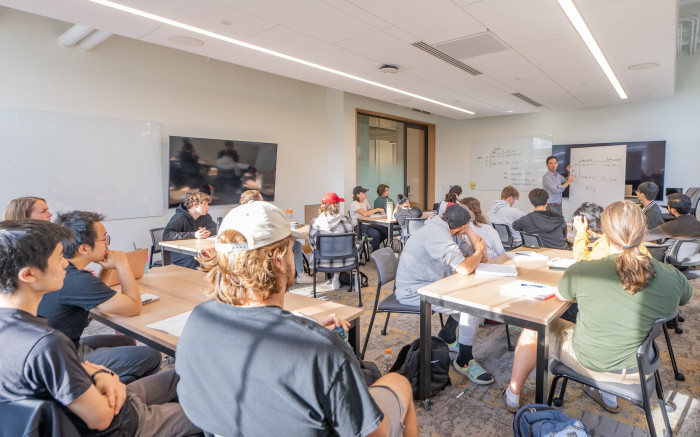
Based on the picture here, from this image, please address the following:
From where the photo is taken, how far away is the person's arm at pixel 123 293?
70.6 inches

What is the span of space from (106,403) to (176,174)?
4.60m

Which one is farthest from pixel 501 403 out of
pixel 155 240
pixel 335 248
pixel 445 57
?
pixel 155 240

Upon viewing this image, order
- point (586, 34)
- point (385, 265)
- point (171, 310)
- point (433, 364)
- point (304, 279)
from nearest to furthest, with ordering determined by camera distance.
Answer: point (171, 310), point (433, 364), point (385, 265), point (586, 34), point (304, 279)

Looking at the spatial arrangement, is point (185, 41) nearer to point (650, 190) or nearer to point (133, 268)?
point (133, 268)

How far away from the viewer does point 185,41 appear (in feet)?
12.7

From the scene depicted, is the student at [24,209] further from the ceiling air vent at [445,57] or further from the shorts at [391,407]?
→ the ceiling air vent at [445,57]

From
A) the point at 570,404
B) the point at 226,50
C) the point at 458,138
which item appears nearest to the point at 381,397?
the point at 570,404

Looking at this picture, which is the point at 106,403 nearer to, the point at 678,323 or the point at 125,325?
the point at 125,325

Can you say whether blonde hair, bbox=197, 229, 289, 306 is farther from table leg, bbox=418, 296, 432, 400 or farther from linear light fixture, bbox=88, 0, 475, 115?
linear light fixture, bbox=88, 0, 475, 115

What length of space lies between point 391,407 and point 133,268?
6.25ft

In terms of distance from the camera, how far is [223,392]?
3.17 feet

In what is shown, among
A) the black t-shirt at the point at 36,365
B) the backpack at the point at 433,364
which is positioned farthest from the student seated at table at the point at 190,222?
the black t-shirt at the point at 36,365

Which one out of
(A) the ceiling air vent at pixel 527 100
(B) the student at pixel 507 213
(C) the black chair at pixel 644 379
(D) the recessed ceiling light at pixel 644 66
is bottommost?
(C) the black chair at pixel 644 379

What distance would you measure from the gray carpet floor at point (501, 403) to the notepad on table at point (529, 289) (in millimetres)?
710
